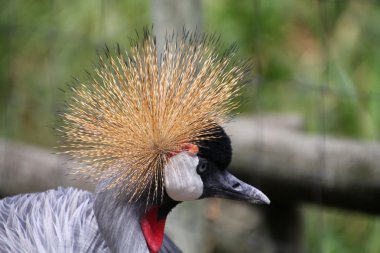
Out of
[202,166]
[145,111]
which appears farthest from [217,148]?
[145,111]

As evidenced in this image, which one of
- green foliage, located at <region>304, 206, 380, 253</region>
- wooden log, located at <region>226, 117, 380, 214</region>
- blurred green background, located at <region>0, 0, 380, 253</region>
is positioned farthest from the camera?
blurred green background, located at <region>0, 0, 380, 253</region>

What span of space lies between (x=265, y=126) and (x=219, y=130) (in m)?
1.18

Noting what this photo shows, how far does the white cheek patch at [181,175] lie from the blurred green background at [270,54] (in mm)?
1509

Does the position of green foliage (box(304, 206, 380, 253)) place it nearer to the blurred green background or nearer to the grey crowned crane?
the blurred green background

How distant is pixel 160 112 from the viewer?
1867mm

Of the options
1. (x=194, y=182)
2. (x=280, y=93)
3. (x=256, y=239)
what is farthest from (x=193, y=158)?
(x=280, y=93)

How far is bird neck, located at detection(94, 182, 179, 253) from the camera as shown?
1.87 meters

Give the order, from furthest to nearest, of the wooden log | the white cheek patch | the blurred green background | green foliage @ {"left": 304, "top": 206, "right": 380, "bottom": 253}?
the blurred green background < green foliage @ {"left": 304, "top": 206, "right": 380, "bottom": 253} < the wooden log < the white cheek patch

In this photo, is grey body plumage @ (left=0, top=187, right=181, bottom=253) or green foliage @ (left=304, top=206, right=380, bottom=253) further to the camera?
green foliage @ (left=304, top=206, right=380, bottom=253)

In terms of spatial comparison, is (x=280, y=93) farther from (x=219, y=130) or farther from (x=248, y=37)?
(x=219, y=130)

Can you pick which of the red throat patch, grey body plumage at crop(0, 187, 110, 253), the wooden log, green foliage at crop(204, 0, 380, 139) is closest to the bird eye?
the red throat patch

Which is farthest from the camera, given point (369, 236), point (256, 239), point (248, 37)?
point (248, 37)

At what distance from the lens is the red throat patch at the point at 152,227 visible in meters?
1.91

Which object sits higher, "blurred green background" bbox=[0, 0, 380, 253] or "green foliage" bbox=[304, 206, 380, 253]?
"blurred green background" bbox=[0, 0, 380, 253]
